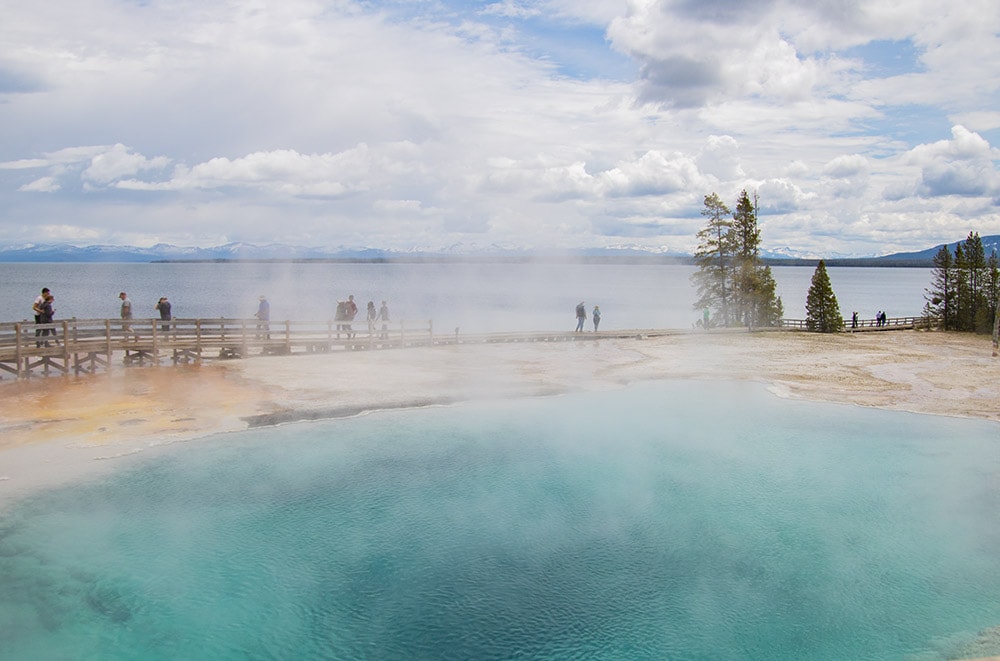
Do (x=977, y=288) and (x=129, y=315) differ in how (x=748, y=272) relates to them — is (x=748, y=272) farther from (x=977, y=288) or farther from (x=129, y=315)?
(x=129, y=315)

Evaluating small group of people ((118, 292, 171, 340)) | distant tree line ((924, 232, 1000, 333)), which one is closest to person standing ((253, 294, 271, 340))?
small group of people ((118, 292, 171, 340))

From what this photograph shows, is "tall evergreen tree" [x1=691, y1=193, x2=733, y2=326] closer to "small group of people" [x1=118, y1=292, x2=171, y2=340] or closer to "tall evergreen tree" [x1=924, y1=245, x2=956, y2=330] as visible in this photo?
"tall evergreen tree" [x1=924, y1=245, x2=956, y2=330]

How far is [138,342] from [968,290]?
5428cm

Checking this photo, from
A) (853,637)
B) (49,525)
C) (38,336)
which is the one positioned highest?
(38,336)

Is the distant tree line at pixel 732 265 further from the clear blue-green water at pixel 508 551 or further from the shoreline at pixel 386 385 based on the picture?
the clear blue-green water at pixel 508 551

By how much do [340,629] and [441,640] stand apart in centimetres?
125

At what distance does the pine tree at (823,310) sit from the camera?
47.0 m

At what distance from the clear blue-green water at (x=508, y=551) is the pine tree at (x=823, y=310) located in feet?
106

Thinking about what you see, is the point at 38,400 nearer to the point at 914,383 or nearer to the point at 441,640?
the point at 441,640

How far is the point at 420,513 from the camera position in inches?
465

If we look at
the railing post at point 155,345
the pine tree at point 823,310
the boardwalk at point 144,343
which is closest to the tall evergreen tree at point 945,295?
the pine tree at point 823,310

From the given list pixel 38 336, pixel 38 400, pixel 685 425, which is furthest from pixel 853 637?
pixel 38 336

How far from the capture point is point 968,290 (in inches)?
2029

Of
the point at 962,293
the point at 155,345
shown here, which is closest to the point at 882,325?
the point at 962,293
